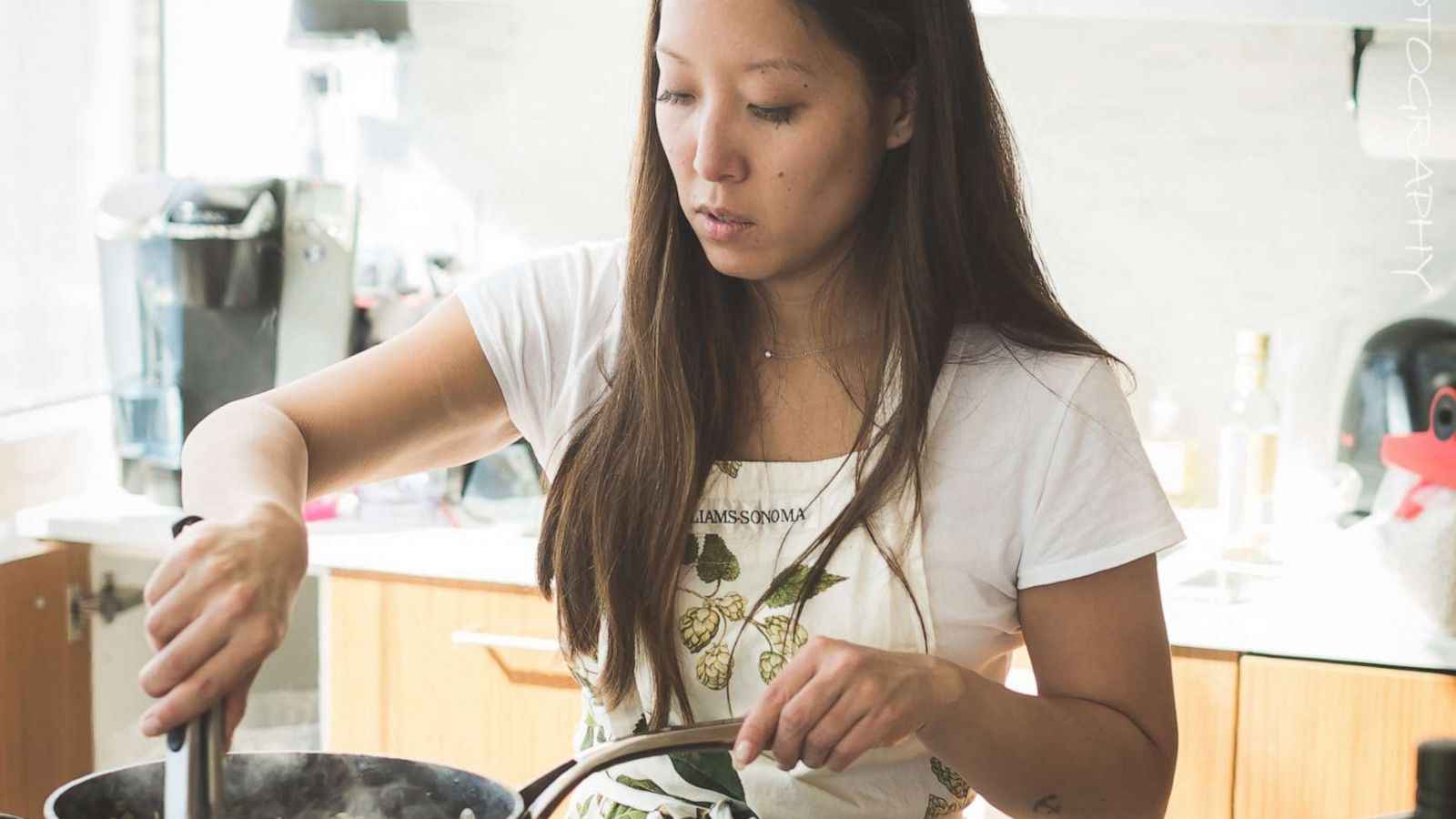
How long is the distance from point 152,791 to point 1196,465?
1693 millimetres

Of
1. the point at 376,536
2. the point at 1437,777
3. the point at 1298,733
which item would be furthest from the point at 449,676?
the point at 1437,777

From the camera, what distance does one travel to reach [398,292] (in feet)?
8.25

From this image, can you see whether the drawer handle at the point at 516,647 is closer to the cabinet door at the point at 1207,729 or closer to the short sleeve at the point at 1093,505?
the cabinet door at the point at 1207,729

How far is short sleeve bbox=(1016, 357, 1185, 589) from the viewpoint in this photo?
1113 millimetres

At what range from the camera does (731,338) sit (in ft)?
4.11

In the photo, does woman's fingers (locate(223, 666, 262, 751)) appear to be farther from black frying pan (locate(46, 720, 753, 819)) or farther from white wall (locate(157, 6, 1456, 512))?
white wall (locate(157, 6, 1456, 512))

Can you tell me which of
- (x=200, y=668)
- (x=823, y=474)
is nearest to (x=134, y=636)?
(x=823, y=474)

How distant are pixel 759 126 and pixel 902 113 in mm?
138

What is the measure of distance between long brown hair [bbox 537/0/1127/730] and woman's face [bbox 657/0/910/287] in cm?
4

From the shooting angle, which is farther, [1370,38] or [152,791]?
[1370,38]

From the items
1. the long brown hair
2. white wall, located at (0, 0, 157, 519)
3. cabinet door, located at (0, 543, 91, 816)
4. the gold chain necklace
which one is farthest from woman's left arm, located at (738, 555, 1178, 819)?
white wall, located at (0, 0, 157, 519)

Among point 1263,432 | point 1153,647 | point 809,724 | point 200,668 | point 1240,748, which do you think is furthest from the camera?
point 1263,432

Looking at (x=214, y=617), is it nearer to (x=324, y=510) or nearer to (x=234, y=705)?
(x=234, y=705)

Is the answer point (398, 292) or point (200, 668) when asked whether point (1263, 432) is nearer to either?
point (398, 292)
